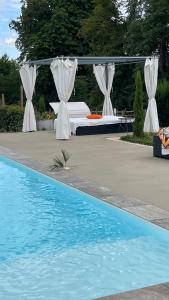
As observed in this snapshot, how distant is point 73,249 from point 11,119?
14.5 metres

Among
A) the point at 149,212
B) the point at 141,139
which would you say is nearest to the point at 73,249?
the point at 149,212

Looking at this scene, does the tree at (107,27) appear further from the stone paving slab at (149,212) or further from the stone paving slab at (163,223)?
the stone paving slab at (163,223)

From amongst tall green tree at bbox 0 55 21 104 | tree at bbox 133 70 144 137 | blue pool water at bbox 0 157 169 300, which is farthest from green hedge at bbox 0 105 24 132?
tall green tree at bbox 0 55 21 104

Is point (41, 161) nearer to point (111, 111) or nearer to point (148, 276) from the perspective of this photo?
point (148, 276)

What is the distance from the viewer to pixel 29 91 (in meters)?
18.2

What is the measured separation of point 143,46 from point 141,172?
14.0 m

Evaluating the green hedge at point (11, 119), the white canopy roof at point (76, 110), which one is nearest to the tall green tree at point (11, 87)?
the green hedge at point (11, 119)

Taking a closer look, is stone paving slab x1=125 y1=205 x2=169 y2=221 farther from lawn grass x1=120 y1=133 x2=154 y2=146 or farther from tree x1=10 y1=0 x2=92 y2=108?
tree x1=10 y1=0 x2=92 y2=108

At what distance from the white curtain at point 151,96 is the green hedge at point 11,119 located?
575 cm

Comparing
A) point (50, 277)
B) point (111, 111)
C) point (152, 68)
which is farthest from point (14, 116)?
point (50, 277)

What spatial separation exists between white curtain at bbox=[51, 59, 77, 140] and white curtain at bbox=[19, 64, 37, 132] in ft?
9.43

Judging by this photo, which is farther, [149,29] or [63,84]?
[149,29]

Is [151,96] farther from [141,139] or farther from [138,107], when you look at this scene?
[141,139]

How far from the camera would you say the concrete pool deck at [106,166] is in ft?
20.1
